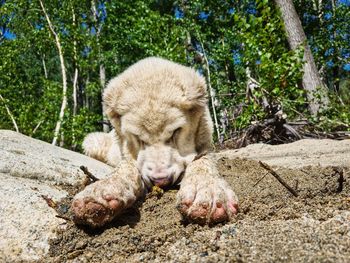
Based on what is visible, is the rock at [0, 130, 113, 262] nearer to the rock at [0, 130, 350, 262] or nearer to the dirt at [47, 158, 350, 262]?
the rock at [0, 130, 350, 262]

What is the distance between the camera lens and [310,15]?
18.2 metres

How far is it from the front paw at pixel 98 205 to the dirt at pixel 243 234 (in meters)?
0.08

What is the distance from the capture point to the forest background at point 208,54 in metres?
6.87

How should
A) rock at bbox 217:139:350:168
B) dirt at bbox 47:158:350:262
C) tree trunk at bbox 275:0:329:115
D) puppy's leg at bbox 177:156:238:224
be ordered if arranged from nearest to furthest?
dirt at bbox 47:158:350:262
puppy's leg at bbox 177:156:238:224
rock at bbox 217:139:350:168
tree trunk at bbox 275:0:329:115

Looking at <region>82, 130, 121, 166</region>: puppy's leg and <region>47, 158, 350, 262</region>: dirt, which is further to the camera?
<region>82, 130, 121, 166</region>: puppy's leg

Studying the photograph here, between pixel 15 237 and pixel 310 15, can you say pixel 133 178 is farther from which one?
pixel 310 15

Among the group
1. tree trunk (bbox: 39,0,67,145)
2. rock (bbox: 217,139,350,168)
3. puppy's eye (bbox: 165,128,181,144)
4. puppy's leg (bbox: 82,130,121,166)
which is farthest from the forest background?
puppy's eye (bbox: 165,128,181,144)

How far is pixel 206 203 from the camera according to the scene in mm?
1851

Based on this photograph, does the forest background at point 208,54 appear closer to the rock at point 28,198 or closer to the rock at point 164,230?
the rock at point 28,198

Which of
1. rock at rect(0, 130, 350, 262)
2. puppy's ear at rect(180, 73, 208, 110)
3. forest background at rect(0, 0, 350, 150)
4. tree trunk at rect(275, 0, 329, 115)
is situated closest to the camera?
rock at rect(0, 130, 350, 262)

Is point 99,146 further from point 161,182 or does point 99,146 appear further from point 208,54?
point 208,54

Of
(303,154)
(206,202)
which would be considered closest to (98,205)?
(206,202)

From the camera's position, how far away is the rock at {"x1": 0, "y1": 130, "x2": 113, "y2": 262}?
1.93 m

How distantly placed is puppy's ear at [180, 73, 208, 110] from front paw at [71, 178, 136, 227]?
1347 mm
